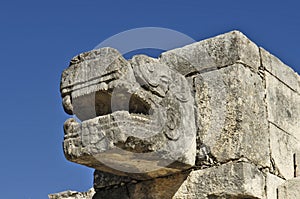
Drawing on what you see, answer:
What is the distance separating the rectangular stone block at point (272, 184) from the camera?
525 centimetres

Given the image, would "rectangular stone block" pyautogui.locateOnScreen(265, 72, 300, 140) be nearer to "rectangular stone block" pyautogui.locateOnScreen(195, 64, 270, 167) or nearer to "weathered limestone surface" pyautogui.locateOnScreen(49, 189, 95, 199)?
"rectangular stone block" pyautogui.locateOnScreen(195, 64, 270, 167)

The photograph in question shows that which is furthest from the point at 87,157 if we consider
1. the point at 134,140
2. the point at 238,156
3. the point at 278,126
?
the point at 278,126

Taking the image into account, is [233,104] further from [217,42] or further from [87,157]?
[87,157]

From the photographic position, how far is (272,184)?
535 centimetres

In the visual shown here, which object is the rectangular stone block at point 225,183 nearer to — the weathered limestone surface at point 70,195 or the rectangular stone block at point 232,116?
the rectangular stone block at point 232,116

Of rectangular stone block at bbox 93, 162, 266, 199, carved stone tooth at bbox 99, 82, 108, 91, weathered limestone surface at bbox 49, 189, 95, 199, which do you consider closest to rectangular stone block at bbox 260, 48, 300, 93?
rectangular stone block at bbox 93, 162, 266, 199

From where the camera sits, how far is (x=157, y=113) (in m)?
5.03

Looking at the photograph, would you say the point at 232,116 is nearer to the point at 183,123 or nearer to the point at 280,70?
the point at 183,123

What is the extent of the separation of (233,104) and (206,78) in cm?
38

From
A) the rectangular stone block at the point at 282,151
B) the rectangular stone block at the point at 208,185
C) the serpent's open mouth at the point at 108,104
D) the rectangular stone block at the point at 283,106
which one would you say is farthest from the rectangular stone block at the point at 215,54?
the rectangular stone block at the point at 208,185

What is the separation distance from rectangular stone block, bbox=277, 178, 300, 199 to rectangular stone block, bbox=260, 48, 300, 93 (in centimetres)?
104

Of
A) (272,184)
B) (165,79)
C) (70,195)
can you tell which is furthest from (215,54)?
(70,195)

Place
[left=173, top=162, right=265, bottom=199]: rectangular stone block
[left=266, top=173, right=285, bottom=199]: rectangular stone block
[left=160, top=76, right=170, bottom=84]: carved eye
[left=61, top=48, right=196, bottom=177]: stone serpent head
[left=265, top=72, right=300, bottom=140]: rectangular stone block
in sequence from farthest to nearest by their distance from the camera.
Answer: [left=265, top=72, right=300, bottom=140]: rectangular stone block
[left=266, top=173, right=285, bottom=199]: rectangular stone block
[left=160, top=76, right=170, bottom=84]: carved eye
[left=173, top=162, right=265, bottom=199]: rectangular stone block
[left=61, top=48, right=196, bottom=177]: stone serpent head

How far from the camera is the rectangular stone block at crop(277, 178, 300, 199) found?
17.3 feet
